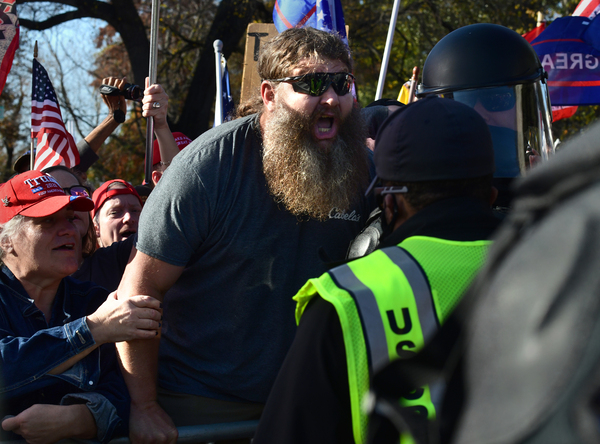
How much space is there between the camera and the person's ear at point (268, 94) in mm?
2854

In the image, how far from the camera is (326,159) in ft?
9.37

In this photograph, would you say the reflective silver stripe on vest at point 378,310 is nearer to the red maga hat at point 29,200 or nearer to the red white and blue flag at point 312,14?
the red maga hat at point 29,200

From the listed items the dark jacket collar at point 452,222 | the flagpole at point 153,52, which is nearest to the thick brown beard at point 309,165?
the dark jacket collar at point 452,222

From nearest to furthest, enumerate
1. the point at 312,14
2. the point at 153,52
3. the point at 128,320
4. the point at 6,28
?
the point at 128,320, the point at 153,52, the point at 312,14, the point at 6,28

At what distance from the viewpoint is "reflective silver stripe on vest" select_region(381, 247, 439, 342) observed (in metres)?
1.31

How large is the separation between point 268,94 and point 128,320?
117 centimetres

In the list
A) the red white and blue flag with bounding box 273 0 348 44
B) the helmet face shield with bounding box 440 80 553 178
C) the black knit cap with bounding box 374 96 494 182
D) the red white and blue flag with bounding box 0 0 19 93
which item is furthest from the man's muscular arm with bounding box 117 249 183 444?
the red white and blue flag with bounding box 0 0 19 93

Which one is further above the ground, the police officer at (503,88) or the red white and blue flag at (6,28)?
the red white and blue flag at (6,28)

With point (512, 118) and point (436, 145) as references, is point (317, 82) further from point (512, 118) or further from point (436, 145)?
point (436, 145)

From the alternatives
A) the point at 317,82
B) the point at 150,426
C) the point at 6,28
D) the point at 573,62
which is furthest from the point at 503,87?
the point at 573,62

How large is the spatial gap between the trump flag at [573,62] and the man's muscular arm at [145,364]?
209 inches

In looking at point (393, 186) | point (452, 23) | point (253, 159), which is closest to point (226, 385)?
point (253, 159)

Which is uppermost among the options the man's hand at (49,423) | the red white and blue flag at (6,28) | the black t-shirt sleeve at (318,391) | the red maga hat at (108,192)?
the red white and blue flag at (6,28)

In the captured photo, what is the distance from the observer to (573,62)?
259 inches
